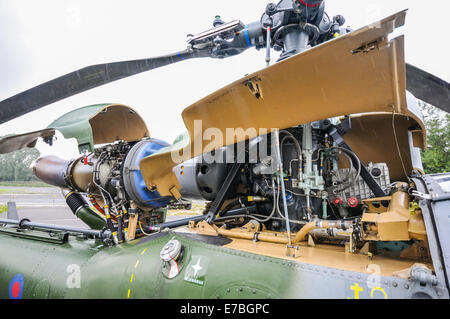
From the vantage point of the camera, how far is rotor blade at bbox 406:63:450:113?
11.8ft

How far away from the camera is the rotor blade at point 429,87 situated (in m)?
3.61

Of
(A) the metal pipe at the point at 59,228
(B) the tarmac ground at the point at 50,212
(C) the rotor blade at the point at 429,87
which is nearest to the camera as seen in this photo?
(C) the rotor blade at the point at 429,87

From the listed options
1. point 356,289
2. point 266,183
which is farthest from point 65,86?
point 356,289

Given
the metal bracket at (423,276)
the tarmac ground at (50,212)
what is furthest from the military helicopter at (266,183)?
the tarmac ground at (50,212)

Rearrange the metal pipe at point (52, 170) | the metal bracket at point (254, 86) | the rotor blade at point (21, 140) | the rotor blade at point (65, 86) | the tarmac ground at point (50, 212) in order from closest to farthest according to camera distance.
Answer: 1. the metal bracket at point (254, 86)
2. the rotor blade at point (21, 140)
3. the rotor blade at point (65, 86)
4. the metal pipe at point (52, 170)
5. the tarmac ground at point (50, 212)

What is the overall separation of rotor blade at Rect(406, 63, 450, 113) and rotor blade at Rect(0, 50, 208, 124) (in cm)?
346

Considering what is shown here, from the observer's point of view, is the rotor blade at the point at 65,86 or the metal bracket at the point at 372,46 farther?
the rotor blade at the point at 65,86

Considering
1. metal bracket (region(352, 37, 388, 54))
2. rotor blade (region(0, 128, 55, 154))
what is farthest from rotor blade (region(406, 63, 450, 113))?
rotor blade (region(0, 128, 55, 154))

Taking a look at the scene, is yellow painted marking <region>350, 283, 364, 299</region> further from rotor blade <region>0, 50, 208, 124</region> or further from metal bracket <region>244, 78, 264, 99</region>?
rotor blade <region>0, 50, 208, 124</region>

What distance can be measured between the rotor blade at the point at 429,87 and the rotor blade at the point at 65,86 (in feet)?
11.4

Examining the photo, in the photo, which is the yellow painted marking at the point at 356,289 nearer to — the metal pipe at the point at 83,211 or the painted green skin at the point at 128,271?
the painted green skin at the point at 128,271

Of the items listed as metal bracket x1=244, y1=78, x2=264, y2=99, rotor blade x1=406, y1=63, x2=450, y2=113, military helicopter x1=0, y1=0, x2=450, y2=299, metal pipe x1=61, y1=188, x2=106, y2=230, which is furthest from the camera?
metal pipe x1=61, y1=188, x2=106, y2=230

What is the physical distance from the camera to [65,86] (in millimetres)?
4828
